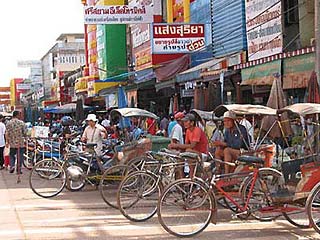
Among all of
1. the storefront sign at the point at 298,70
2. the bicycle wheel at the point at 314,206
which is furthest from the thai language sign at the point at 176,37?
the bicycle wheel at the point at 314,206

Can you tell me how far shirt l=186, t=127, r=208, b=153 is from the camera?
10.1 m

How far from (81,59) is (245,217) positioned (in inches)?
2574

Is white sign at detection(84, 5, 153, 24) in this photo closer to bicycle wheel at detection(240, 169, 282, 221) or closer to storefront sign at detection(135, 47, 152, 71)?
storefront sign at detection(135, 47, 152, 71)

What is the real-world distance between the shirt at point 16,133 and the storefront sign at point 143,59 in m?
9.21

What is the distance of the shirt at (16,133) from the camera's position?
590 inches

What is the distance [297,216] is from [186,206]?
181 centimetres

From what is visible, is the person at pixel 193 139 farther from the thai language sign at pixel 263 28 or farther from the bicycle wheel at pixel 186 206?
the thai language sign at pixel 263 28

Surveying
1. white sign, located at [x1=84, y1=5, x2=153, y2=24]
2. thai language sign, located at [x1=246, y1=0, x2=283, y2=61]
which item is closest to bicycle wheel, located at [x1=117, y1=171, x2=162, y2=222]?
thai language sign, located at [x1=246, y1=0, x2=283, y2=61]

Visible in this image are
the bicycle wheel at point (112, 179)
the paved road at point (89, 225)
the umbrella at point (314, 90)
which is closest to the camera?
the paved road at point (89, 225)

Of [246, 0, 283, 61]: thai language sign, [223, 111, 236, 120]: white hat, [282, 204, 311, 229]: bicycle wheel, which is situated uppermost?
[246, 0, 283, 61]: thai language sign

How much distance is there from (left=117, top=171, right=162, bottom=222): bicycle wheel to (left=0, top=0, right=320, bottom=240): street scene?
0.02 metres

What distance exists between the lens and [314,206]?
23.6ft

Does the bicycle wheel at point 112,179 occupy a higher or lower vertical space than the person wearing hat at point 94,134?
lower

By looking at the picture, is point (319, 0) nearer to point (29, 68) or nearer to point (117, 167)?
point (117, 167)
